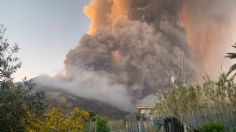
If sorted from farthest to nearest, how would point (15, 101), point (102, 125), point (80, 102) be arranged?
point (80, 102) < point (102, 125) < point (15, 101)

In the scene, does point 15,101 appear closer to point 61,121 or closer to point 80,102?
point 61,121

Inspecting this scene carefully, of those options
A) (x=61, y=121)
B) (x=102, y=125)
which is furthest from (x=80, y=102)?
(x=61, y=121)

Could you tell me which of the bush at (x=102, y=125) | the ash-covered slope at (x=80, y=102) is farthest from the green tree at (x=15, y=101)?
the ash-covered slope at (x=80, y=102)

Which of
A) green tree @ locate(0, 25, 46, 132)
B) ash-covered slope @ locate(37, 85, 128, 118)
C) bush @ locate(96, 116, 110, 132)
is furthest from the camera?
ash-covered slope @ locate(37, 85, 128, 118)

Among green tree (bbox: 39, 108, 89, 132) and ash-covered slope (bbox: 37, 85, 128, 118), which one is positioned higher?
ash-covered slope (bbox: 37, 85, 128, 118)

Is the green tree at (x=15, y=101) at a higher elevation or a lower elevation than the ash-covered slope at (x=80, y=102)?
lower

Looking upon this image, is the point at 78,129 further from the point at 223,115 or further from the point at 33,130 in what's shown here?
the point at 223,115

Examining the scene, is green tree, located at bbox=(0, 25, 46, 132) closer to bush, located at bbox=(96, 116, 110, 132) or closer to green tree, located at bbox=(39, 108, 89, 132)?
green tree, located at bbox=(39, 108, 89, 132)

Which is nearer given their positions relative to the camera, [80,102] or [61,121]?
[61,121]

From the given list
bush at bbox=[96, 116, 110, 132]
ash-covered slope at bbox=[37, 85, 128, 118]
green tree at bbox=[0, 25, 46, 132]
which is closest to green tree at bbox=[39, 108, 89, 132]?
green tree at bbox=[0, 25, 46, 132]

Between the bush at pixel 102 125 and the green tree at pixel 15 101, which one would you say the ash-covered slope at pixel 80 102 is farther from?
the green tree at pixel 15 101

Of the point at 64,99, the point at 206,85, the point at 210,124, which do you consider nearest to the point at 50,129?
the point at 210,124

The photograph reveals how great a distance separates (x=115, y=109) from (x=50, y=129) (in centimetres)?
15701

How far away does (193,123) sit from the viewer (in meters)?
23.6
